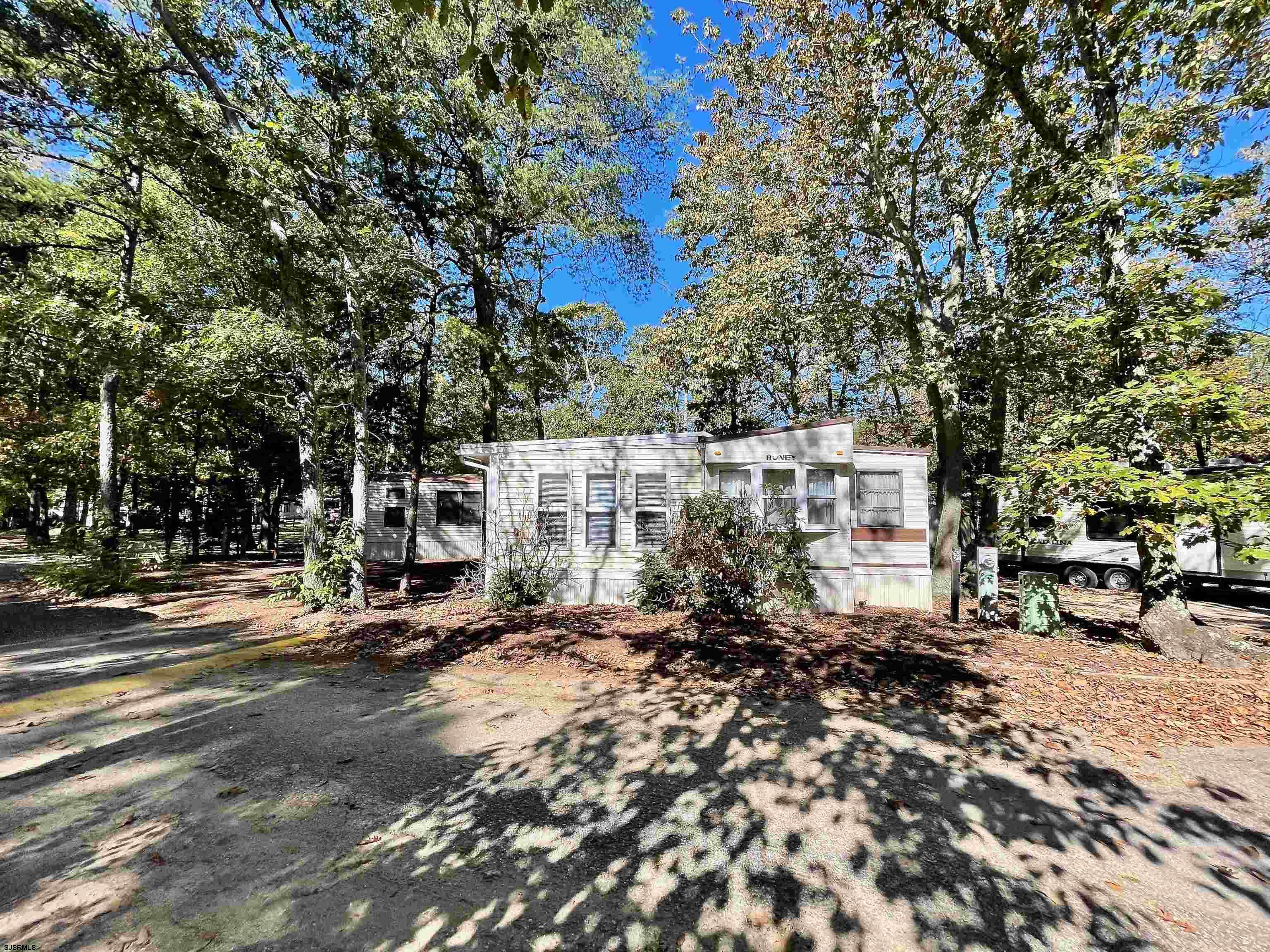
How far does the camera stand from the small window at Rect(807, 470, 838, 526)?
10.1 metres

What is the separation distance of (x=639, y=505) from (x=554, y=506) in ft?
5.51

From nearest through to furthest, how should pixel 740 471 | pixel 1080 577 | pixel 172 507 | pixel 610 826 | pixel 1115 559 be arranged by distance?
1. pixel 610 826
2. pixel 740 471
3. pixel 1115 559
4. pixel 1080 577
5. pixel 172 507

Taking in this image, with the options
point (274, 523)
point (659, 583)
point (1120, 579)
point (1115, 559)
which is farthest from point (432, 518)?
point (1120, 579)

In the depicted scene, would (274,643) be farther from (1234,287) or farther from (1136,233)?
(1234,287)

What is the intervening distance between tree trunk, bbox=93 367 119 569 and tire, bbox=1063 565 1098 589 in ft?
75.4

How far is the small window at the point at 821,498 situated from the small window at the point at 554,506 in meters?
4.65

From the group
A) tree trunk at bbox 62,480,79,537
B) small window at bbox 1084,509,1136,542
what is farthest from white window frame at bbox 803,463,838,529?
tree trunk at bbox 62,480,79,537

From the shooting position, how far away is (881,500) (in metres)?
11.1

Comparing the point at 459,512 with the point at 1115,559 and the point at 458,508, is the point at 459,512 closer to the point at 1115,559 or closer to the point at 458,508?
the point at 458,508

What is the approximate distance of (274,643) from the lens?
7793 millimetres

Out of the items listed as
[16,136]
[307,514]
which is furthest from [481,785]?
[16,136]

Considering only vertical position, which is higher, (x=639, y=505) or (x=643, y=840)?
(x=639, y=505)

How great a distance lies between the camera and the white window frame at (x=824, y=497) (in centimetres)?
1000

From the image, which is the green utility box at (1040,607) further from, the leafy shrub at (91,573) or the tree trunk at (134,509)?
the tree trunk at (134,509)
